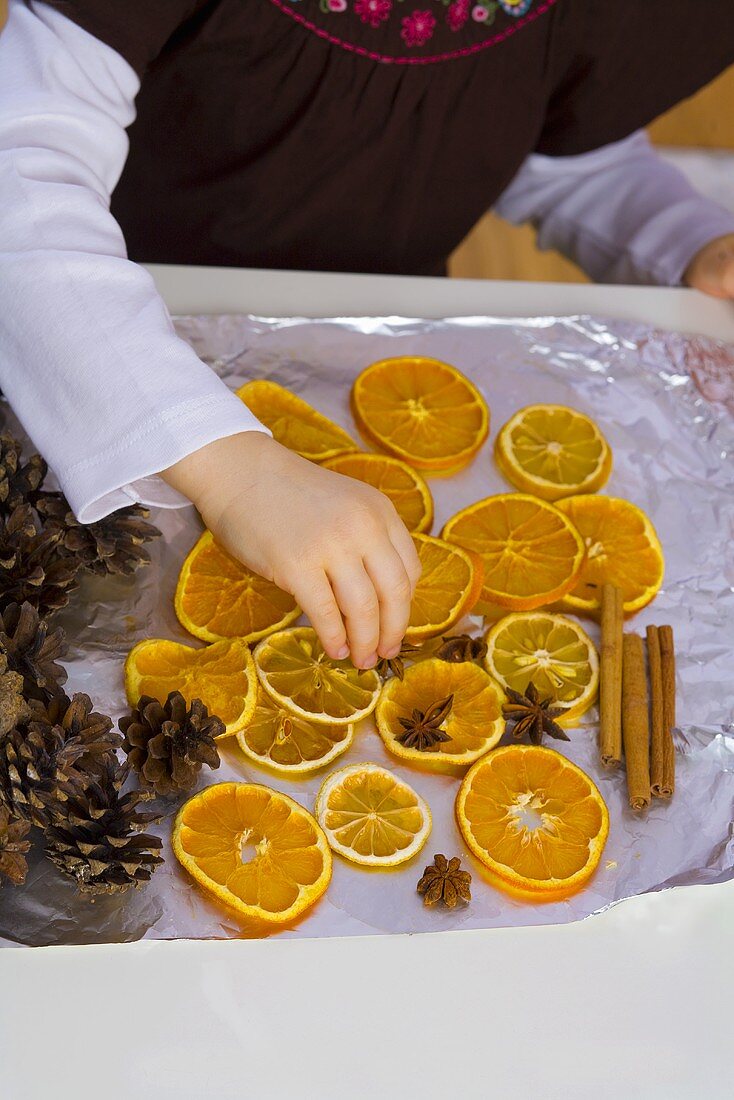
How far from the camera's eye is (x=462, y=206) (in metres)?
1.12

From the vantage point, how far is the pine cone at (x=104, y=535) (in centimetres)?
76

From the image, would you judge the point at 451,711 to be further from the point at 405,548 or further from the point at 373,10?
the point at 373,10

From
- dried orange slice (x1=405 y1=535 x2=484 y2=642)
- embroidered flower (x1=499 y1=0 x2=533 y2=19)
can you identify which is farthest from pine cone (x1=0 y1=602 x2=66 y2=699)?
embroidered flower (x1=499 y1=0 x2=533 y2=19)

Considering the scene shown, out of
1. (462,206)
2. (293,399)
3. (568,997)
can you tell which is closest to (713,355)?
(462,206)

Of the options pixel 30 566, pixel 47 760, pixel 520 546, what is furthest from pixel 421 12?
pixel 47 760

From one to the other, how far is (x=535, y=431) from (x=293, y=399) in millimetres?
212

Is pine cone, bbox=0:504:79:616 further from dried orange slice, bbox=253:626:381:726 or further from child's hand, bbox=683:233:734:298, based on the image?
child's hand, bbox=683:233:734:298

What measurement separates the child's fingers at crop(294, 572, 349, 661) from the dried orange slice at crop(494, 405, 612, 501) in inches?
11.5

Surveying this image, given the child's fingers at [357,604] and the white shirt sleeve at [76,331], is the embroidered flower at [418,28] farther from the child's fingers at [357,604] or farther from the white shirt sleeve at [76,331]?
the child's fingers at [357,604]

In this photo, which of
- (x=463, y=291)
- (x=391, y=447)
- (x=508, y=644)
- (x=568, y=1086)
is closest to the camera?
(x=568, y=1086)

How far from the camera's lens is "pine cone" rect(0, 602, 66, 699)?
0.65 m

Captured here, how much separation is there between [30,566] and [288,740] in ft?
0.68

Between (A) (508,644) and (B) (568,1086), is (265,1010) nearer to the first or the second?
(B) (568,1086)

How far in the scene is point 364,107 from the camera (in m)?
0.97
